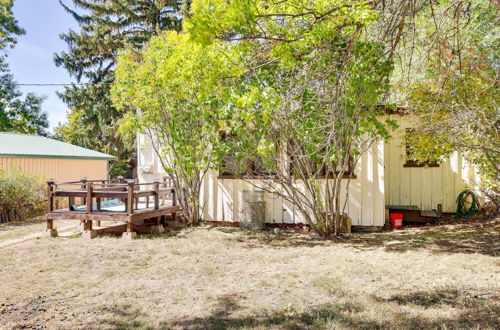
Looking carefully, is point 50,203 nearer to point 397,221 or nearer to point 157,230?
point 157,230

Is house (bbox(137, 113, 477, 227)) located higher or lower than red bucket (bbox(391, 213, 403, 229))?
higher

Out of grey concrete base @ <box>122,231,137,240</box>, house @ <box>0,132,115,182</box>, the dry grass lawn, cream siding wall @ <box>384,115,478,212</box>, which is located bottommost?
the dry grass lawn

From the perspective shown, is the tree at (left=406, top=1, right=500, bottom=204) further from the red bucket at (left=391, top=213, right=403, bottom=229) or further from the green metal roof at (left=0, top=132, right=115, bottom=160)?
the green metal roof at (left=0, top=132, right=115, bottom=160)

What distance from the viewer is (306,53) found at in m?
5.12

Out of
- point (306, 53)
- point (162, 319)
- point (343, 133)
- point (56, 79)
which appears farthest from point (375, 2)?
point (56, 79)

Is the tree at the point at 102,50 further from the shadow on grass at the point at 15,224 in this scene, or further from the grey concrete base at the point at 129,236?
the grey concrete base at the point at 129,236

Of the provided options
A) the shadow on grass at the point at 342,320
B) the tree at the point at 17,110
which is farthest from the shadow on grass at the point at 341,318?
the tree at the point at 17,110

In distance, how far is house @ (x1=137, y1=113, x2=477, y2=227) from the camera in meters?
7.64

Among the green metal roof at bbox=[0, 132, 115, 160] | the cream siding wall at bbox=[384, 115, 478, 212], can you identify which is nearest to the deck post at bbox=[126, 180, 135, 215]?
the cream siding wall at bbox=[384, 115, 478, 212]

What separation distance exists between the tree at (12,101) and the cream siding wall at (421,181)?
17916 mm

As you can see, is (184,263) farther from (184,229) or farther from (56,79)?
(56,79)

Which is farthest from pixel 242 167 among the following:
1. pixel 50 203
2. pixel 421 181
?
pixel 421 181

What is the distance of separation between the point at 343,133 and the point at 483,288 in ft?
10.2

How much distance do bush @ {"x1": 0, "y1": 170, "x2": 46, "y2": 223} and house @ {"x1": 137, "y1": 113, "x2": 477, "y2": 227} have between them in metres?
3.32
